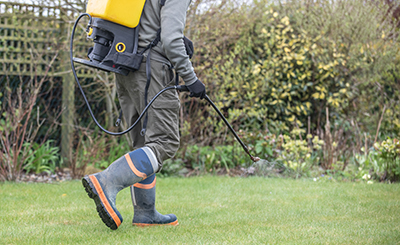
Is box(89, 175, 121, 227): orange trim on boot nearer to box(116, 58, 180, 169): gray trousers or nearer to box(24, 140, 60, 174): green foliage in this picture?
box(116, 58, 180, 169): gray trousers

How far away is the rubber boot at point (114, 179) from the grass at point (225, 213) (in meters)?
0.18

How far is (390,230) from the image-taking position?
2734 millimetres

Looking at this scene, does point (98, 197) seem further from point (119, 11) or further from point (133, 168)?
point (119, 11)

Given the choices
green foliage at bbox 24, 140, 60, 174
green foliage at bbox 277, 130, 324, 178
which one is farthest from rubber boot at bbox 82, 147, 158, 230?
green foliage at bbox 277, 130, 324, 178

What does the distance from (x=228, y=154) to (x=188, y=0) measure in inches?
131

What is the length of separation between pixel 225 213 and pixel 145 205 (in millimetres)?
744

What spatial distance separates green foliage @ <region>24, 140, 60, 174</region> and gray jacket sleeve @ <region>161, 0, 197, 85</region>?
305 centimetres

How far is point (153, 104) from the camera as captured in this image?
261cm

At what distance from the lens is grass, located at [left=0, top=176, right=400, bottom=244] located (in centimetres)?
255

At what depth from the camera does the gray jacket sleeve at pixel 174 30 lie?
8.16 feet

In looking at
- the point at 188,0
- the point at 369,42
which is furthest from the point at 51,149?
the point at 369,42

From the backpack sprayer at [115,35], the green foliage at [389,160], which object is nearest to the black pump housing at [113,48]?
the backpack sprayer at [115,35]

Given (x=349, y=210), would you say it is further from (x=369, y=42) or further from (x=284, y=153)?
(x=369, y=42)

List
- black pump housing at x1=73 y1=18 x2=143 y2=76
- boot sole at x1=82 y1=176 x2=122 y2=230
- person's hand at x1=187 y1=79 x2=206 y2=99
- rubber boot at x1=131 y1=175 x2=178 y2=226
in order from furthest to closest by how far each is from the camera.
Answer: rubber boot at x1=131 y1=175 x2=178 y2=226 → person's hand at x1=187 y1=79 x2=206 y2=99 → black pump housing at x1=73 y1=18 x2=143 y2=76 → boot sole at x1=82 y1=176 x2=122 y2=230
